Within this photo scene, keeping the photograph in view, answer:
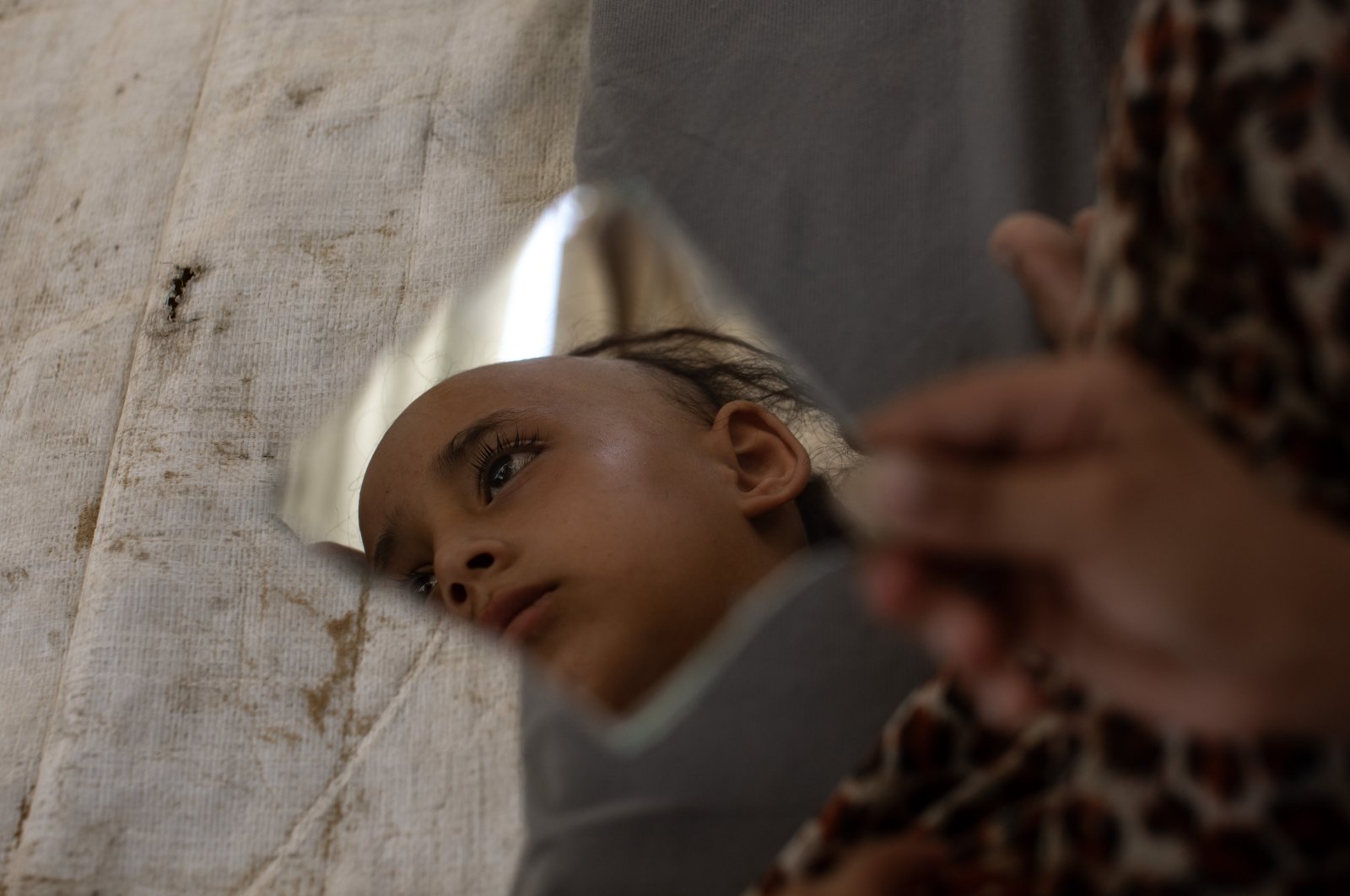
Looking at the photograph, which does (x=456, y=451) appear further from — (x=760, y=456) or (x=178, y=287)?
(x=178, y=287)

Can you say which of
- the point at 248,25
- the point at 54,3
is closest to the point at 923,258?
the point at 248,25

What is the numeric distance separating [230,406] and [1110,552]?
565mm

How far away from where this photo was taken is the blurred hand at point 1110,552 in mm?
256

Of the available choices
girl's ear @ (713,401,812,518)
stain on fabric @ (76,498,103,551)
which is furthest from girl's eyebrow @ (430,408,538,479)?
stain on fabric @ (76,498,103,551)

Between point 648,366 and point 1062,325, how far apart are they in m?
0.27

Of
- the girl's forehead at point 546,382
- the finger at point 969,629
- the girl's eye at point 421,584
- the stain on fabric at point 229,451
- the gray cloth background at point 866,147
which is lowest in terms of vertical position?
the girl's eye at point 421,584

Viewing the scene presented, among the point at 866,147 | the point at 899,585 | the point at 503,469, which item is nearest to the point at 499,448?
the point at 503,469

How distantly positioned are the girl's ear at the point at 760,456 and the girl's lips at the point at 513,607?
0.12 meters

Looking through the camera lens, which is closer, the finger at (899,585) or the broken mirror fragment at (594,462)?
the finger at (899,585)

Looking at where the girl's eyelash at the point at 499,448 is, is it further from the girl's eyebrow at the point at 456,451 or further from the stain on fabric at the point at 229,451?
the stain on fabric at the point at 229,451

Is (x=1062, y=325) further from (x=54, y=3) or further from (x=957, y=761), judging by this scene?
(x=54, y=3)

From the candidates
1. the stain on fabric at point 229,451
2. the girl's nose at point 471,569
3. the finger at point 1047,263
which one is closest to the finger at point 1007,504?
the finger at point 1047,263

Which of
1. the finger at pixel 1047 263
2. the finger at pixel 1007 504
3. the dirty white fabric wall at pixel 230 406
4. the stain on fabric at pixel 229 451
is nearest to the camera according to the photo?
the finger at pixel 1007 504

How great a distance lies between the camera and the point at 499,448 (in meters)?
0.60
